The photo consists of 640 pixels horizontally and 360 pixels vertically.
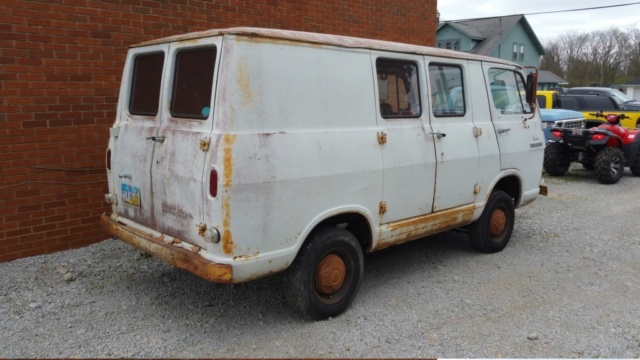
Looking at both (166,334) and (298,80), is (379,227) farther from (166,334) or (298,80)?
(166,334)

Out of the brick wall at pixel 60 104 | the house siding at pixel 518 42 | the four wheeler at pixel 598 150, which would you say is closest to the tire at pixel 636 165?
the four wheeler at pixel 598 150

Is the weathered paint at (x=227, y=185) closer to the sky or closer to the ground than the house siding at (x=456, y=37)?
closer to the ground

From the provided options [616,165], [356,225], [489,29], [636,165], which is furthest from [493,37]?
[356,225]

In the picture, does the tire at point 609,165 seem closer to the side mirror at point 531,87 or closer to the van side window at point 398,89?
the side mirror at point 531,87

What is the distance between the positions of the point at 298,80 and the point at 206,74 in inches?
25.8

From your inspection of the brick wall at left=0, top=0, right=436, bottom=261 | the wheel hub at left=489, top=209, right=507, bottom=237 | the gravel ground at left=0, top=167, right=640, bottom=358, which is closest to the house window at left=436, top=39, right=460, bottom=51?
the gravel ground at left=0, top=167, right=640, bottom=358

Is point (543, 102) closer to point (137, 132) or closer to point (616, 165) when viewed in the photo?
point (616, 165)

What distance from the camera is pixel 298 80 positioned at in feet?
12.1

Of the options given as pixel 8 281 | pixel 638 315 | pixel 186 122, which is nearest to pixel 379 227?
pixel 186 122

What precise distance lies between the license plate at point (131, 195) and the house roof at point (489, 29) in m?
37.0

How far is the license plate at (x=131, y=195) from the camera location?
4077mm

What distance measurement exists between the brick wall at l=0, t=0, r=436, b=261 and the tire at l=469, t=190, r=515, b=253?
3.99 metres

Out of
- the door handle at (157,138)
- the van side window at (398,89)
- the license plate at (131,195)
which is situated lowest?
the license plate at (131,195)

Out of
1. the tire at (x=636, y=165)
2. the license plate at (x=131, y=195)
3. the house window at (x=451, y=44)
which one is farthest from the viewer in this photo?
the house window at (x=451, y=44)
